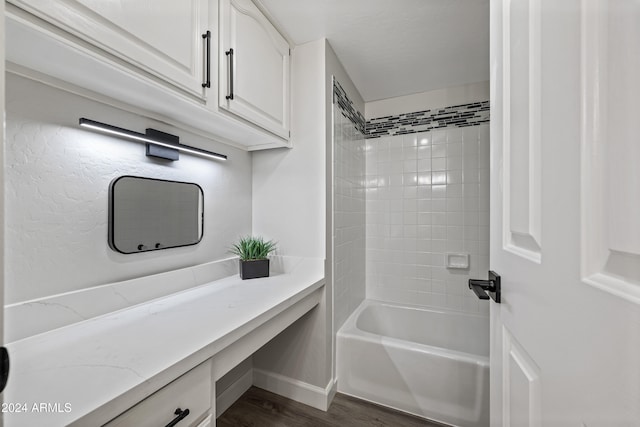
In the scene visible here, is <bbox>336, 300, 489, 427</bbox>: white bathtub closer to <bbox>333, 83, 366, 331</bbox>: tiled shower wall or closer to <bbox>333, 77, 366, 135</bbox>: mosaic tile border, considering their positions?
<bbox>333, 83, 366, 331</bbox>: tiled shower wall

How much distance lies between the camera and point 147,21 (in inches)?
32.2

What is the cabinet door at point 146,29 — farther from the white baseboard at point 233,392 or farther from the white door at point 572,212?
the white baseboard at point 233,392

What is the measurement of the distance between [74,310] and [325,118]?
4.82 feet

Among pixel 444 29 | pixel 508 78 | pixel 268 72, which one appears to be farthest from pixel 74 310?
pixel 444 29

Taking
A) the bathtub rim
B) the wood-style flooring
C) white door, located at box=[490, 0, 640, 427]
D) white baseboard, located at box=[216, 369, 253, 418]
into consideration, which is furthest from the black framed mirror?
white door, located at box=[490, 0, 640, 427]

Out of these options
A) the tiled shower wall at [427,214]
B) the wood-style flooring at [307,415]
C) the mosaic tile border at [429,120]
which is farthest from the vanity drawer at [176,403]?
the mosaic tile border at [429,120]

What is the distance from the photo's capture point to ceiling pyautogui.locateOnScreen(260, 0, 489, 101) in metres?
1.33

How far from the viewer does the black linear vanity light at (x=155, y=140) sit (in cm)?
94

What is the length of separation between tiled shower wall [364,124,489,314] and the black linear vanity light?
1.65m

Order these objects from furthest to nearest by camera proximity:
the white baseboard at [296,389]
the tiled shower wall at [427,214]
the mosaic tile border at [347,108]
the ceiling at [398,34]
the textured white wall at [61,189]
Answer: the tiled shower wall at [427,214], the mosaic tile border at [347,108], the white baseboard at [296,389], the ceiling at [398,34], the textured white wall at [61,189]

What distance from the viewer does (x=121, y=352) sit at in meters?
0.69

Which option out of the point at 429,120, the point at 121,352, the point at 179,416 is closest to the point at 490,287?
the point at 179,416

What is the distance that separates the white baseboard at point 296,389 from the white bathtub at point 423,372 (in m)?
0.19

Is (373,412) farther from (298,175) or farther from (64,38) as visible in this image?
(64,38)
